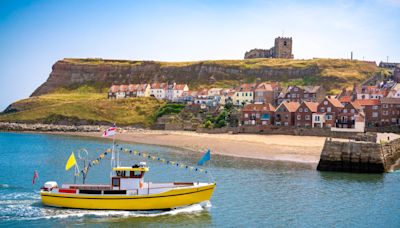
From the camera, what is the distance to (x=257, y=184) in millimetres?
43031

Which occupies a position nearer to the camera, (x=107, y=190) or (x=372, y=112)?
(x=107, y=190)

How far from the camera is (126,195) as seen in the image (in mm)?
33406

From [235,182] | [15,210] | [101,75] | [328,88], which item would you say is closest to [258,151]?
[235,182]

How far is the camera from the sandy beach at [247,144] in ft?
201

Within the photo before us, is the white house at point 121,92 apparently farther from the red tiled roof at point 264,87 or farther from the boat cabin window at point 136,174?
the boat cabin window at point 136,174

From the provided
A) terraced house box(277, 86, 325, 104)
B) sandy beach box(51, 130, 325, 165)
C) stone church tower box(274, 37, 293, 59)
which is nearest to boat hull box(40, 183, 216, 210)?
sandy beach box(51, 130, 325, 165)

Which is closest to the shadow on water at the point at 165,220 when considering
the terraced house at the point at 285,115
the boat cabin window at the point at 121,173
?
the boat cabin window at the point at 121,173

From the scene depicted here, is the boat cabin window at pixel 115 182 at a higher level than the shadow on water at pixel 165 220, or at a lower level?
higher

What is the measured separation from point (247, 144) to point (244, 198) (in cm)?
3370

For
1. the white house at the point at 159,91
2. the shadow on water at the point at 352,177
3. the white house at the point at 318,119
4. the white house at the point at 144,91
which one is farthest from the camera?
the white house at the point at 144,91

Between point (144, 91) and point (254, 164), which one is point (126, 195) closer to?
point (254, 164)

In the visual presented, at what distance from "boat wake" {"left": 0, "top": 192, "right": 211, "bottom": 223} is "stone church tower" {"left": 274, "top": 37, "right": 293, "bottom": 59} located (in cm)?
14078

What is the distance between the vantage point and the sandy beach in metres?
61.3

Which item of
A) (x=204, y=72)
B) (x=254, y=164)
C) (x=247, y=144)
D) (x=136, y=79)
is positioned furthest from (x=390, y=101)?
(x=136, y=79)
